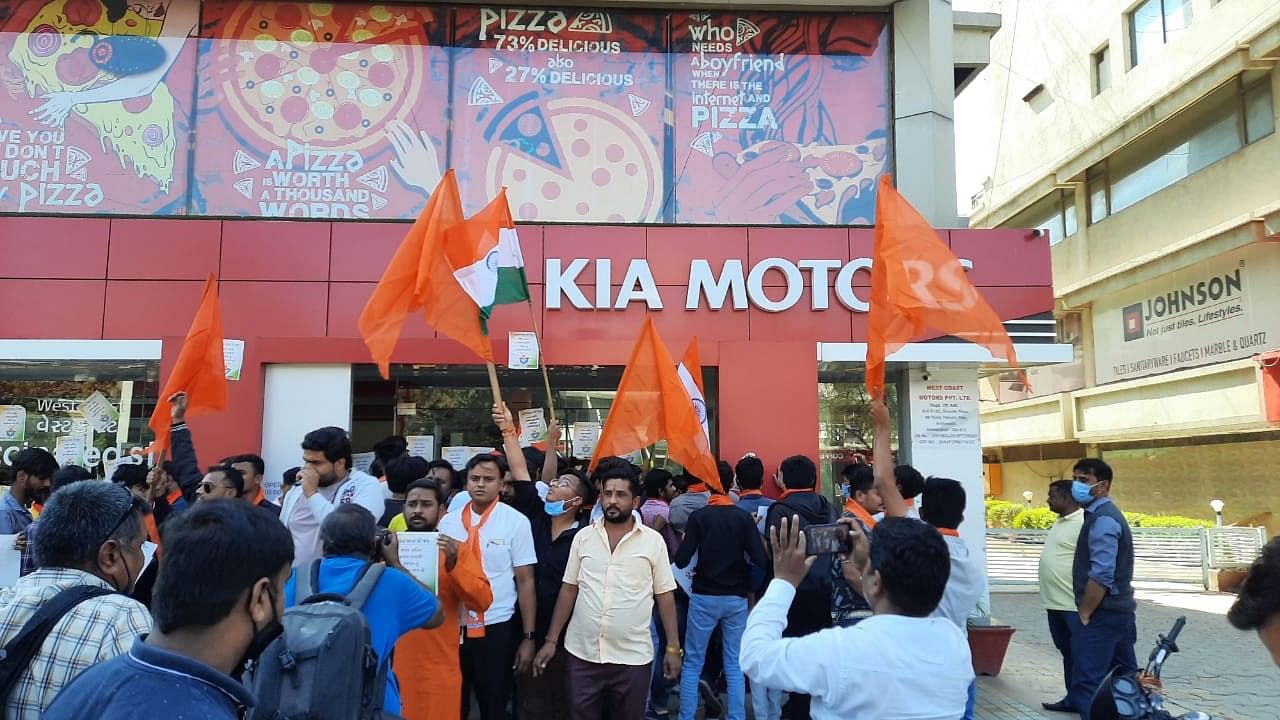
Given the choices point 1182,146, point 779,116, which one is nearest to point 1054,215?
point 1182,146

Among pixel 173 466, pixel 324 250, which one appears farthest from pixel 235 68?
pixel 173 466

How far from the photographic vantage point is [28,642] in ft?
8.05

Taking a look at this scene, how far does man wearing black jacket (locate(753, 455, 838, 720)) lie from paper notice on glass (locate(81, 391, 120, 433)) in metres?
8.07

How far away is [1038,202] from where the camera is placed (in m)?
26.4

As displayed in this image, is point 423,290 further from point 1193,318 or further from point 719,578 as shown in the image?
point 1193,318

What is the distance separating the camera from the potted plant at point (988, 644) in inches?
335

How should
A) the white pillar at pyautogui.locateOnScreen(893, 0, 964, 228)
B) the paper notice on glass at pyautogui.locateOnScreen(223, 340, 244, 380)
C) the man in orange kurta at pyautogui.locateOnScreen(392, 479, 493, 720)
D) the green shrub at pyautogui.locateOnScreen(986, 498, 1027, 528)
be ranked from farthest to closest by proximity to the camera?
the green shrub at pyautogui.locateOnScreen(986, 498, 1027, 528) < the white pillar at pyautogui.locateOnScreen(893, 0, 964, 228) < the paper notice on glass at pyautogui.locateOnScreen(223, 340, 244, 380) < the man in orange kurta at pyautogui.locateOnScreen(392, 479, 493, 720)

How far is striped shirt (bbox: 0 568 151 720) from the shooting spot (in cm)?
245

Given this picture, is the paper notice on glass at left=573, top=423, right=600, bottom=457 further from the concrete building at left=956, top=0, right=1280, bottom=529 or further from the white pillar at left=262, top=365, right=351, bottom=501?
the concrete building at left=956, top=0, right=1280, bottom=529

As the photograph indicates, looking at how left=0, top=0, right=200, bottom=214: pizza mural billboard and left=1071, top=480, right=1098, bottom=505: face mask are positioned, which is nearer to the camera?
left=1071, top=480, right=1098, bottom=505: face mask

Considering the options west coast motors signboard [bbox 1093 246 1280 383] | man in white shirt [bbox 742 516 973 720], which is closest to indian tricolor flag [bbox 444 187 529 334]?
man in white shirt [bbox 742 516 973 720]

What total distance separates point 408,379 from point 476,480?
19.3ft

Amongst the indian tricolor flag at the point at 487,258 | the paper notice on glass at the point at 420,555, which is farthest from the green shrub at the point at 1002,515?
the paper notice on glass at the point at 420,555

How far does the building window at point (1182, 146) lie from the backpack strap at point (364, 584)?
19801 millimetres
